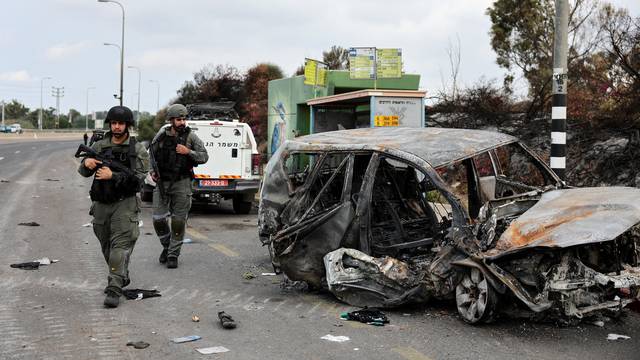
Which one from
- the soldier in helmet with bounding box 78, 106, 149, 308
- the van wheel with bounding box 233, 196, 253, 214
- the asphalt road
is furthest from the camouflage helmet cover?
the van wheel with bounding box 233, 196, 253, 214

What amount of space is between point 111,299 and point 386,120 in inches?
306

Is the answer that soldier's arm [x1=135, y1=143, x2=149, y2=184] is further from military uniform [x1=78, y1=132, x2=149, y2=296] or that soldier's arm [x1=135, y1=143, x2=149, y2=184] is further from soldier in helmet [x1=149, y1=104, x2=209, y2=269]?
soldier in helmet [x1=149, y1=104, x2=209, y2=269]

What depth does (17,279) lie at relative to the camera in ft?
22.0

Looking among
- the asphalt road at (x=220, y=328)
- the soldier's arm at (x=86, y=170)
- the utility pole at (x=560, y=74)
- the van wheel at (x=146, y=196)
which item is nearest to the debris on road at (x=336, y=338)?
the asphalt road at (x=220, y=328)

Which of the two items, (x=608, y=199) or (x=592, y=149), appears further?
(x=592, y=149)

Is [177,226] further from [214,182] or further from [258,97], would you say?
[258,97]

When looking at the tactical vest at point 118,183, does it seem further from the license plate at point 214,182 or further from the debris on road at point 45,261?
the license plate at point 214,182

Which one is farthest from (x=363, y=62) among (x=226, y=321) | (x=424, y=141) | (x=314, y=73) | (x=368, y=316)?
(x=226, y=321)

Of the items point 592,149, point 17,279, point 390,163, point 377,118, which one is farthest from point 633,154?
point 17,279

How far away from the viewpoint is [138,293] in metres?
6.18

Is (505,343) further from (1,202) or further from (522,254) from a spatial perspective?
(1,202)

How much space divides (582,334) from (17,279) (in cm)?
548

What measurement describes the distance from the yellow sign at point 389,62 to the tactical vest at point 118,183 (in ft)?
30.7

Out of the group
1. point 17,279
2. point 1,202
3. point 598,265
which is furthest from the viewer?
point 1,202
